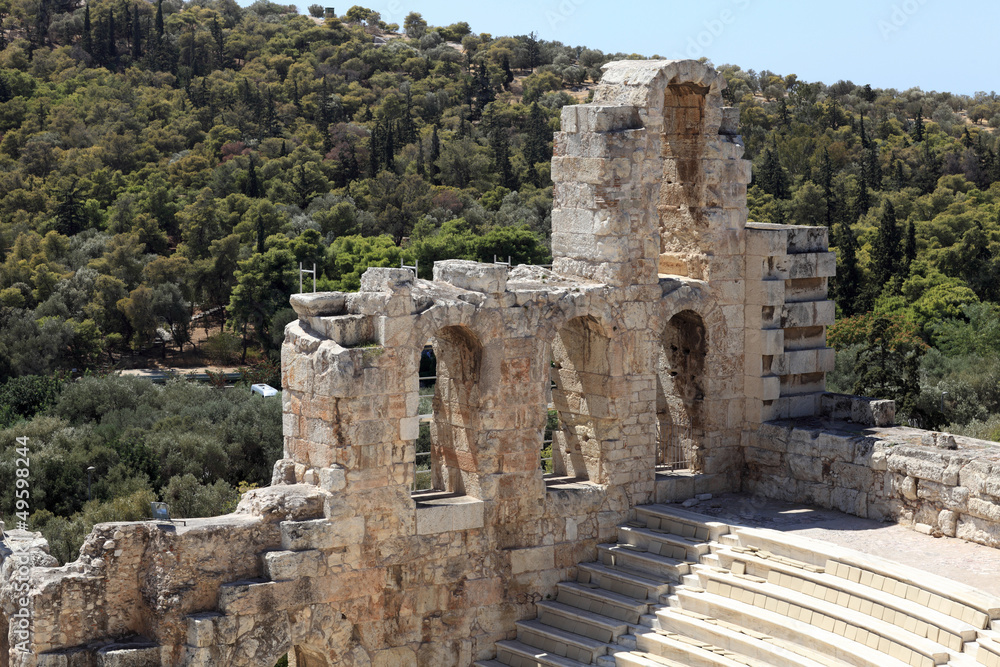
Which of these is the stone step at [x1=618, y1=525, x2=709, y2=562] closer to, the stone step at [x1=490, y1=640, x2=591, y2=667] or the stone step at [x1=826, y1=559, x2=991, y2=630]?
the stone step at [x1=826, y1=559, x2=991, y2=630]

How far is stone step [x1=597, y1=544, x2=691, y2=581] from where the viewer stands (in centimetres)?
1438

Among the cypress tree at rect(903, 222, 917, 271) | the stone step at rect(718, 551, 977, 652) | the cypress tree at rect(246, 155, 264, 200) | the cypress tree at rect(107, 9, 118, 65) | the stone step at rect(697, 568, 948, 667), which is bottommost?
the stone step at rect(697, 568, 948, 667)

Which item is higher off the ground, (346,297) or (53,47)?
(53,47)

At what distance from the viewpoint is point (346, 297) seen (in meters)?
13.8

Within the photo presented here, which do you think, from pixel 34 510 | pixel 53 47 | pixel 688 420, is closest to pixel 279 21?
pixel 53 47

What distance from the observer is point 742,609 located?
44.2 feet

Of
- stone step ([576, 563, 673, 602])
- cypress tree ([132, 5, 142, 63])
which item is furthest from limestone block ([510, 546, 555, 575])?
cypress tree ([132, 5, 142, 63])

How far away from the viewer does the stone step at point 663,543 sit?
14523 millimetres

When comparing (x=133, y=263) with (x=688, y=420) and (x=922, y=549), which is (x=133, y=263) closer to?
(x=688, y=420)

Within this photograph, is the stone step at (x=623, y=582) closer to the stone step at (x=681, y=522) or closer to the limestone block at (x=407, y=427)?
the stone step at (x=681, y=522)

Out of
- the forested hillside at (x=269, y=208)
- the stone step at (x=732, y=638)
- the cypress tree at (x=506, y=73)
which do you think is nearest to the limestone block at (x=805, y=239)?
the stone step at (x=732, y=638)

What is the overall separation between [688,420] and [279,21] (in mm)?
69128

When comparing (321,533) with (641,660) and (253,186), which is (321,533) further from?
(253,186)

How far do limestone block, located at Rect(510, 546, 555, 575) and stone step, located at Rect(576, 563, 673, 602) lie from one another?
0.43 metres
